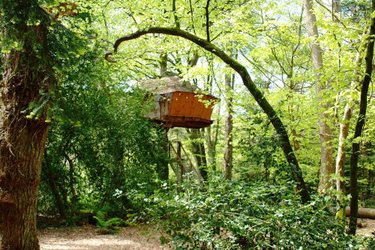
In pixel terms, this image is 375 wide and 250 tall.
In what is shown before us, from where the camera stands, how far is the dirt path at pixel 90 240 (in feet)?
21.6

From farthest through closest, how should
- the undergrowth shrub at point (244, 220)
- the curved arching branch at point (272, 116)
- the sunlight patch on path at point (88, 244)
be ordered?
the sunlight patch on path at point (88, 244) < the curved arching branch at point (272, 116) < the undergrowth shrub at point (244, 220)

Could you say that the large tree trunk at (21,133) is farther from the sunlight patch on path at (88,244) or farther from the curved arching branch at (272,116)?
the sunlight patch on path at (88,244)

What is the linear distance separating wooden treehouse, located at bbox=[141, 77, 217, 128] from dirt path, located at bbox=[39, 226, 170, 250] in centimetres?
325

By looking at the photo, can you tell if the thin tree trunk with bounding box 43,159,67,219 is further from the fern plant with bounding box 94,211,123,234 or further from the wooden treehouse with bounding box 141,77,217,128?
the wooden treehouse with bounding box 141,77,217,128

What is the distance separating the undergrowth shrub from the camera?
301cm

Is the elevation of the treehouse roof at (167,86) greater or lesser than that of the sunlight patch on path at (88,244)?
greater

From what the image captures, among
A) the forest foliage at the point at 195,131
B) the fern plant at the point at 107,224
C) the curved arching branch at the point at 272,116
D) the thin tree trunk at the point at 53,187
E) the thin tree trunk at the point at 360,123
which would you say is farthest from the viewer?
the thin tree trunk at the point at 53,187

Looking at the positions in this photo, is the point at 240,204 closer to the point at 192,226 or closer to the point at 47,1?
the point at 192,226

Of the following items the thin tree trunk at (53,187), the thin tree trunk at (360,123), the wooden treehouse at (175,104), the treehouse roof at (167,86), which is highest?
the treehouse roof at (167,86)

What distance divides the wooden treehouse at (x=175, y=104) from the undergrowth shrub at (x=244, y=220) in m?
6.53

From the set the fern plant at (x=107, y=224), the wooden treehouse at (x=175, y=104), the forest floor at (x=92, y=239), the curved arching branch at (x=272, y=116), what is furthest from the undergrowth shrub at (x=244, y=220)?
the wooden treehouse at (x=175, y=104)

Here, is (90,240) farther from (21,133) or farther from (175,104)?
(175,104)

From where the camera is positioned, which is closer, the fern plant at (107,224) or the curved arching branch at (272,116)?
the curved arching branch at (272,116)

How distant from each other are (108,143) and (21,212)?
16.8 feet
